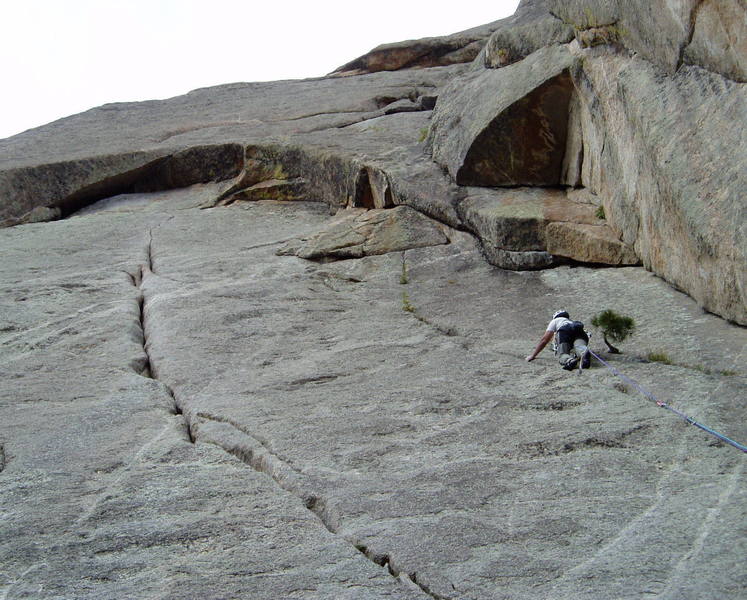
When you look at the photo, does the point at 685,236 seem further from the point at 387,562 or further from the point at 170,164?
the point at 170,164

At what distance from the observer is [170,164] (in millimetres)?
18250

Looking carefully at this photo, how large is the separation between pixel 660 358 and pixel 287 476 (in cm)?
407

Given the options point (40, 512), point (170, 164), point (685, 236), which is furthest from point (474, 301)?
point (170, 164)

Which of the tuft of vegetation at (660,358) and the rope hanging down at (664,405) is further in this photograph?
the tuft of vegetation at (660,358)

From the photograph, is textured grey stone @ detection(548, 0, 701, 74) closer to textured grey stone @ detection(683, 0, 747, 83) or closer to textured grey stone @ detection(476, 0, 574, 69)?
textured grey stone @ detection(683, 0, 747, 83)

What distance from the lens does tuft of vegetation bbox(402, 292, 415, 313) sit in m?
10.8

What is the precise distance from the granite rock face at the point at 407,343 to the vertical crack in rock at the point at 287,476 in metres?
0.03

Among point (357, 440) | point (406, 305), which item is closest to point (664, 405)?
point (357, 440)

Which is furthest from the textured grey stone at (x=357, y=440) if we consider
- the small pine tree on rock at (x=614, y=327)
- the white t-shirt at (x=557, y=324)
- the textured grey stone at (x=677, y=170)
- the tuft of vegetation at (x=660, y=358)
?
the textured grey stone at (x=677, y=170)

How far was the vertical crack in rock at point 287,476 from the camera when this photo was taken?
5.14m

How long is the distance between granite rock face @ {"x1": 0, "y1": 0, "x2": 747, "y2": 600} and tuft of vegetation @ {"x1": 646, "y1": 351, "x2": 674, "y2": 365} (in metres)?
0.10

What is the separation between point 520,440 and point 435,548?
1.70 meters

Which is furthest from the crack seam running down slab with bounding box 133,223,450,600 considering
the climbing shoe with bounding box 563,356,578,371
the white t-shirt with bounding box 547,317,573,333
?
the white t-shirt with bounding box 547,317,573,333

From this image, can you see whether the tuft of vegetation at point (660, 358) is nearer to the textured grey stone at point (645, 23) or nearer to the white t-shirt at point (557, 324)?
the white t-shirt at point (557, 324)
